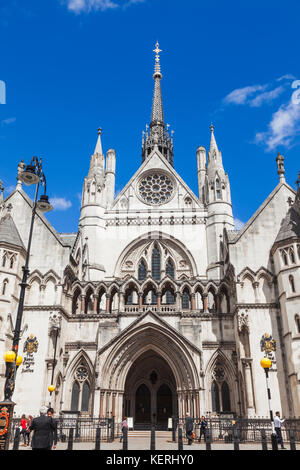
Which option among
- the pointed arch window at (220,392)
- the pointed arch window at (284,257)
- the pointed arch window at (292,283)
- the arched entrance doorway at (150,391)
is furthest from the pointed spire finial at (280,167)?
the arched entrance doorway at (150,391)

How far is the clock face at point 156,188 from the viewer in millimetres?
35513

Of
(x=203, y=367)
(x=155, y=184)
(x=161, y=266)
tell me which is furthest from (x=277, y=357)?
(x=155, y=184)

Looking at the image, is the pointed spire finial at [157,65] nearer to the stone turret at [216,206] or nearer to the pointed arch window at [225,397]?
the stone turret at [216,206]

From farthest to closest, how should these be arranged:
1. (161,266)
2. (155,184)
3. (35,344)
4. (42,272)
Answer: (155,184) < (161,266) < (42,272) < (35,344)

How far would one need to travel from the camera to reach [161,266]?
105 ft

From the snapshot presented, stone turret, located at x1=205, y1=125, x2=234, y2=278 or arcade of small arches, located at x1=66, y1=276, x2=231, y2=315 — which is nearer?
arcade of small arches, located at x1=66, y1=276, x2=231, y2=315

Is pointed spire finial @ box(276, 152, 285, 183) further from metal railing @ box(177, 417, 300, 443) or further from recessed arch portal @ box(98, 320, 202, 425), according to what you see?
metal railing @ box(177, 417, 300, 443)

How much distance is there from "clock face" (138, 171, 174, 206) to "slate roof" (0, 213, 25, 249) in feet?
44.7

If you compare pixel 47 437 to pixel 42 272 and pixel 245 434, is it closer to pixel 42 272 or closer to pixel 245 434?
pixel 245 434

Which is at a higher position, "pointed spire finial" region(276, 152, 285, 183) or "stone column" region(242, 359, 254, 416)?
"pointed spire finial" region(276, 152, 285, 183)

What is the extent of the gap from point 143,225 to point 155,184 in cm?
505

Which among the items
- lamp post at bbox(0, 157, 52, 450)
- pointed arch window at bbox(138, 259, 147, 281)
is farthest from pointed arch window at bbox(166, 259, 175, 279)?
lamp post at bbox(0, 157, 52, 450)

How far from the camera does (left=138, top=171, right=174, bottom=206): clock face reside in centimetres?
3551

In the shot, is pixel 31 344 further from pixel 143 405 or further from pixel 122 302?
pixel 143 405
